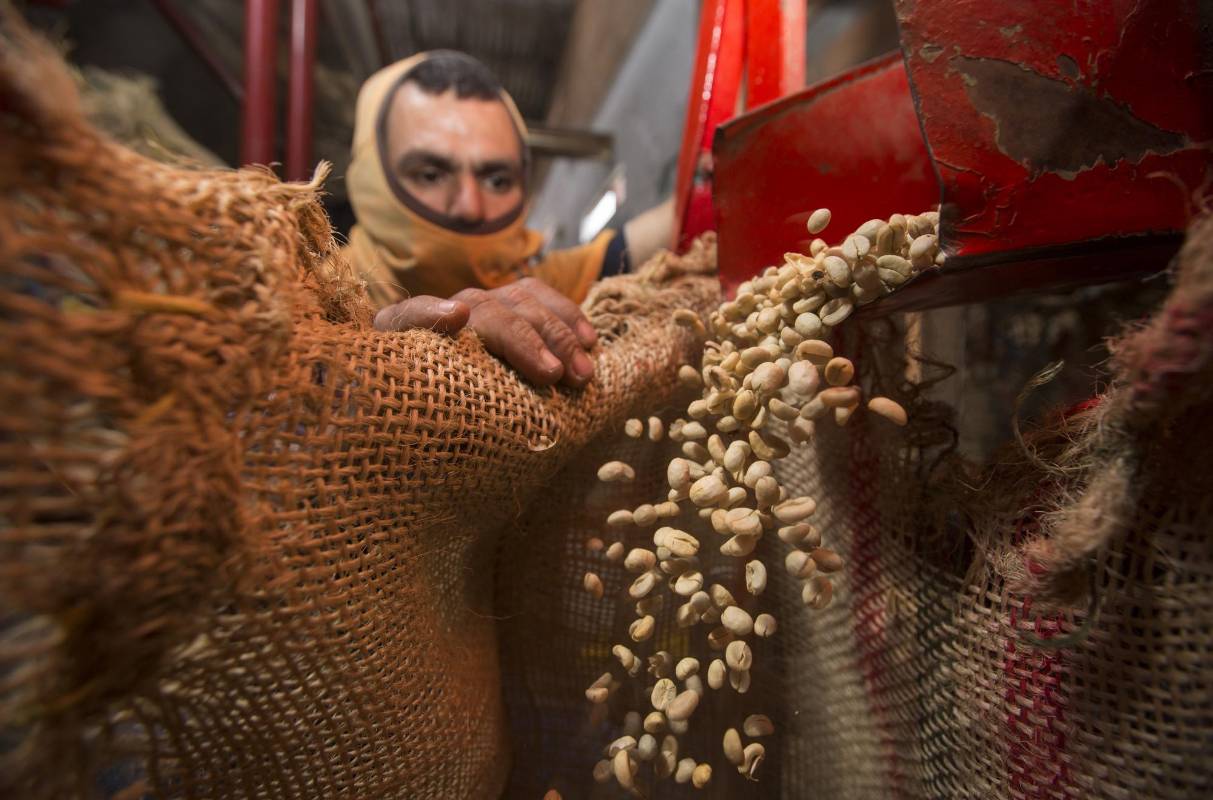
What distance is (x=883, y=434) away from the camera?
43 centimetres

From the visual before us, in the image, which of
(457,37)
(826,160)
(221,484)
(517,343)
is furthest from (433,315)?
(457,37)

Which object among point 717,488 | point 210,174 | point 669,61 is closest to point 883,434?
point 717,488

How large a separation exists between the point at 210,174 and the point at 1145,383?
0.39 m

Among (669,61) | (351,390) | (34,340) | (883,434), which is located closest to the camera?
(34,340)

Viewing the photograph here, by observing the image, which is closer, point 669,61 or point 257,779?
point 257,779

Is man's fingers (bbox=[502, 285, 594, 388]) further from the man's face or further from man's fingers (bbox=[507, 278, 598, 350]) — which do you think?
the man's face

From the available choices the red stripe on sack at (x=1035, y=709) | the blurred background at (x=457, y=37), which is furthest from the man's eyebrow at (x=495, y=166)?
the red stripe on sack at (x=1035, y=709)

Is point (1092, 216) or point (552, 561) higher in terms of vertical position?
point (1092, 216)

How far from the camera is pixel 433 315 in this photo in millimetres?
383

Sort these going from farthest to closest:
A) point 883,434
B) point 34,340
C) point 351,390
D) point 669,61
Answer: point 669,61 < point 883,434 < point 351,390 < point 34,340

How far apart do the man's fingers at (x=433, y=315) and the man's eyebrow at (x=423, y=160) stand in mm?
493

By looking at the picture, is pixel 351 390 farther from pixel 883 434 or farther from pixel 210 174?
pixel 883 434

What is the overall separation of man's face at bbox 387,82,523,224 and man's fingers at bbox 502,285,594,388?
45 centimetres

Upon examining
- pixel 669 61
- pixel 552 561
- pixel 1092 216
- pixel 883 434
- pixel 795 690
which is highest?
pixel 669 61
